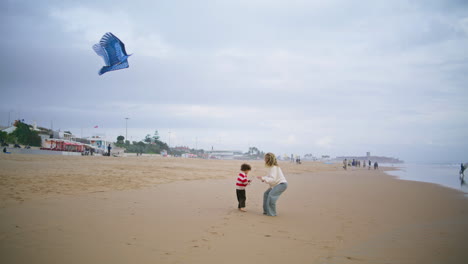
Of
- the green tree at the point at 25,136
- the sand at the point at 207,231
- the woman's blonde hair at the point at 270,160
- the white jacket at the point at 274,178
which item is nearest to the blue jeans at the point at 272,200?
the white jacket at the point at 274,178

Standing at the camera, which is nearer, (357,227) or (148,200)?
(357,227)

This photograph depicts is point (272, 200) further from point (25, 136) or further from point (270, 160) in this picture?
point (25, 136)

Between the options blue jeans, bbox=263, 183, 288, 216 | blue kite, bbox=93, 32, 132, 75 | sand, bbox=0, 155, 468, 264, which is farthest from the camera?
blue kite, bbox=93, 32, 132, 75

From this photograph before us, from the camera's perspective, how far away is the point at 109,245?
4141 millimetres

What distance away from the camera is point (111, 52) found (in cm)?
1359

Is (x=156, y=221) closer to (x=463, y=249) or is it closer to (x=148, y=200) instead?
(x=148, y=200)

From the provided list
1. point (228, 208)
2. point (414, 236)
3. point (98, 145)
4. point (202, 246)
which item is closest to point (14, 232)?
point (202, 246)

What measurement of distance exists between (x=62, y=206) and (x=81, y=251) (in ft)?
11.7

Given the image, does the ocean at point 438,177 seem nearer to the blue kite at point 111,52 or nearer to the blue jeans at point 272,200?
the blue jeans at point 272,200

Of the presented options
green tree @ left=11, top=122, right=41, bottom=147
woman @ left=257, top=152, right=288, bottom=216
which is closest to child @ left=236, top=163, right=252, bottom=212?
woman @ left=257, top=152, right=288, bottom=216

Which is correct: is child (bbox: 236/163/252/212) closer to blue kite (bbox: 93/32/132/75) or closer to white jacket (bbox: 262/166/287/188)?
white jacket (bbox: 262/166/287/188)

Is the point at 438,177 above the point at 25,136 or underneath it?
underneath

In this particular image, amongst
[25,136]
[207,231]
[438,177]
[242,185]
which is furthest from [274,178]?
[25,136]

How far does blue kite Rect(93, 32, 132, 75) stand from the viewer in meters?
13.3
